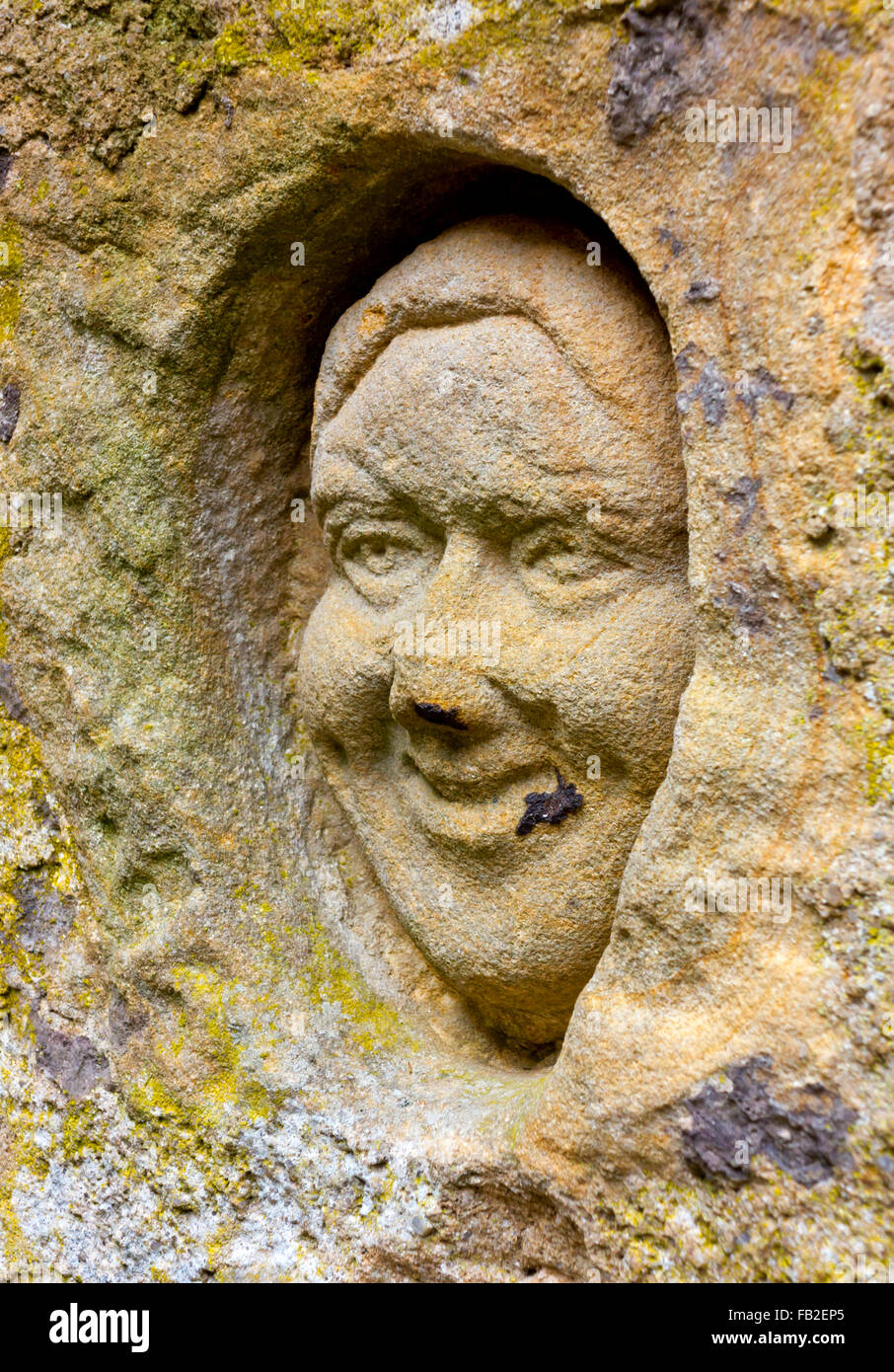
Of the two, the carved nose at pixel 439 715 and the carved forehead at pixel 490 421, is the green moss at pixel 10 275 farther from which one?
the carved nose at pixel 439 715

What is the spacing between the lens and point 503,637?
64.2 inches

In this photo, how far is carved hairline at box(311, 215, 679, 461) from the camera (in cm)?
153

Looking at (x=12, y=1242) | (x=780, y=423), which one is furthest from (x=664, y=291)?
(x=12, y=1242)

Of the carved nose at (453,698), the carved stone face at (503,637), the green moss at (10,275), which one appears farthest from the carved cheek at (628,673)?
the green moss at (10,275)

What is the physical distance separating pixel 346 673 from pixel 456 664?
268 mm

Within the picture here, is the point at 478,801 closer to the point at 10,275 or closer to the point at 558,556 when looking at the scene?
the point at 558,556

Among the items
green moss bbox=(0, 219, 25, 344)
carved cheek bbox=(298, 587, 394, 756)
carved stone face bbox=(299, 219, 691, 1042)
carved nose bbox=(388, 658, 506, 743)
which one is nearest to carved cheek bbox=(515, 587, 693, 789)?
carved stone face bbox=(299, 219, 691, 1042)

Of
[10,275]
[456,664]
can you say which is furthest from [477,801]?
[10,275]

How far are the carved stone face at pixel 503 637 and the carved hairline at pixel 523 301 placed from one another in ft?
0.06

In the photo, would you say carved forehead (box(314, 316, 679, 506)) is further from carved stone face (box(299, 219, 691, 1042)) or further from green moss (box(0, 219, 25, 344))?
green moss (box(0, 219, 25, 344))

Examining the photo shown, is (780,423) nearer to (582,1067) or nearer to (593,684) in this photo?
(593,684)

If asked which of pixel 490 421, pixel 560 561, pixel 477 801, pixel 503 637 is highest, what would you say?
pixel 490 421

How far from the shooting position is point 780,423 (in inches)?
51.9

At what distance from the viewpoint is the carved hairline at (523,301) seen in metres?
1.53
